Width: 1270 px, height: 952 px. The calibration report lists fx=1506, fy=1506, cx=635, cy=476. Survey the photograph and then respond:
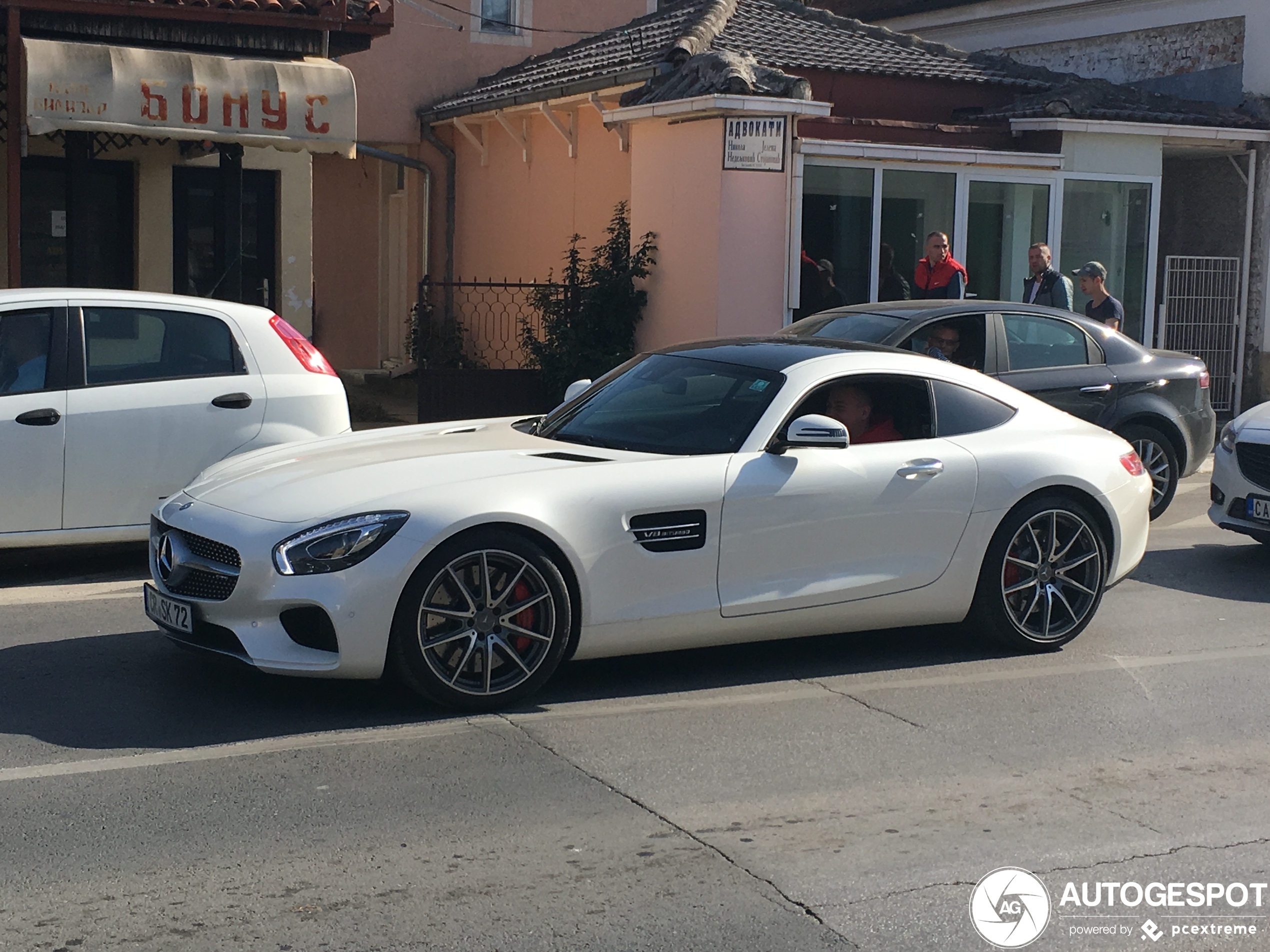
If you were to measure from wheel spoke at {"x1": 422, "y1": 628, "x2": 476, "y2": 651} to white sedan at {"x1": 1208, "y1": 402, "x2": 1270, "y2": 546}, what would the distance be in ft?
18.4

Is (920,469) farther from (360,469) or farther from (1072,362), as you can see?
(1072,362)

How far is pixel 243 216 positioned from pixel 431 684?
1317 centimetres

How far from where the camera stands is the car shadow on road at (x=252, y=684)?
18.2 feet

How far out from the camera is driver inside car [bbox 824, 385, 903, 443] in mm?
6633

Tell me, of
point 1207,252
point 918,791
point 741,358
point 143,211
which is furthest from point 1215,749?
point 1207,252

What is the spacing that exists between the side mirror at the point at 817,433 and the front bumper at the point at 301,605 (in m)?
1.69

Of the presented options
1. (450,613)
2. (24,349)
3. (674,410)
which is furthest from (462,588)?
(24,349)

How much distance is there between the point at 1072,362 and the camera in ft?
33.8

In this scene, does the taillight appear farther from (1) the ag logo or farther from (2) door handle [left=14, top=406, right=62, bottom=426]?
(1) the ag logo

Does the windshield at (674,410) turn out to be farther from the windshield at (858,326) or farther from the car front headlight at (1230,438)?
the car front headlight at (1230,438)

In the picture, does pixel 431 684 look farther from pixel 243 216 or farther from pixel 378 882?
pixel 243 216

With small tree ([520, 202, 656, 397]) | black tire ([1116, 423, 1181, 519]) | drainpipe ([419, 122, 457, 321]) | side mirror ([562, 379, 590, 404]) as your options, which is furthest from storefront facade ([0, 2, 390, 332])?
black tire ([1116, 423, 1181, 519])

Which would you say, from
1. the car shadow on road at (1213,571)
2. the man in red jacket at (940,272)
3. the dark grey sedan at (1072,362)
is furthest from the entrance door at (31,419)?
the man in red jacket at (940,272)

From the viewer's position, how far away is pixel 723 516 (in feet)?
19.9
